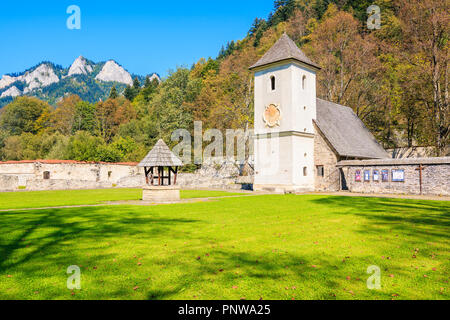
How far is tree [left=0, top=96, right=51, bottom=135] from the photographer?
254ft

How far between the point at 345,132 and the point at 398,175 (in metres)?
9.58

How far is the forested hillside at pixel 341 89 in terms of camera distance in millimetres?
31250

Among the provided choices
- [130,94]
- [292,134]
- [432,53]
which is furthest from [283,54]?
[130,94]

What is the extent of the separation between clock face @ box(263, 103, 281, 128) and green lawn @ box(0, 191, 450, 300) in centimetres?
1872

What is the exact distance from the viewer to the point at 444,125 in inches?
1240

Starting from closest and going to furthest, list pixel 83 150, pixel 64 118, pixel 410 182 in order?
pixel 410 182 → pixel 83 150 → pixel 64 118

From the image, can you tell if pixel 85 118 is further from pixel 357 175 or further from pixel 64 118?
pixel 357 175

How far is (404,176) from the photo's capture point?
959 inches

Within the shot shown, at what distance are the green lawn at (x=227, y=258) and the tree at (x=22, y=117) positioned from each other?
79336mm

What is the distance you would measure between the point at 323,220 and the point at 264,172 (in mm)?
18412

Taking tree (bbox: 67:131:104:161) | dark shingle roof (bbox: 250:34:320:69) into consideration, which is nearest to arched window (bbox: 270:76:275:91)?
dark shingle roof (bbox: 250:34:320:69)

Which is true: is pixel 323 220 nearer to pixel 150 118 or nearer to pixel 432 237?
pixel 432 237

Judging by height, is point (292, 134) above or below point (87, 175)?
above

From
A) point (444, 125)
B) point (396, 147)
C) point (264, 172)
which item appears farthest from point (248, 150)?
point (444, 125)
